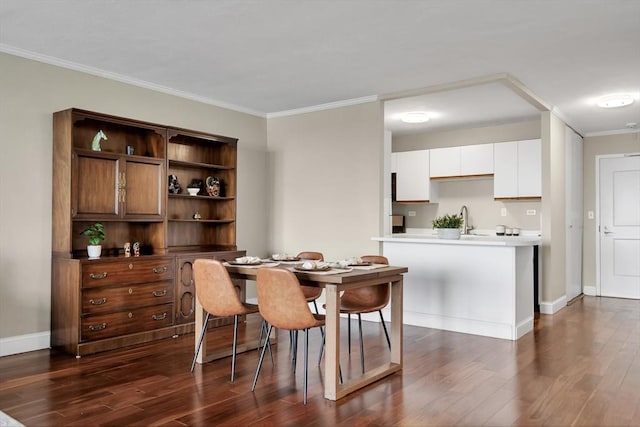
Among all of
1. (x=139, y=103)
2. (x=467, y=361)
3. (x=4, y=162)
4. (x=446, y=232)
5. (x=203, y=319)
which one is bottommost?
(x=467, y=361)

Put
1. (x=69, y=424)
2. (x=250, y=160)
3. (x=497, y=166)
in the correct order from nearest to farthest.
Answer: (x=69, y=424) < (x=250, y=160) < (x=497, y=166)

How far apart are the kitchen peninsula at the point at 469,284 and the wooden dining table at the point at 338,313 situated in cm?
140

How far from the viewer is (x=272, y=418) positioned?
8.82 feet

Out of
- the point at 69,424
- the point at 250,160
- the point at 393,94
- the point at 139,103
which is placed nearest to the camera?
the point at 69,424

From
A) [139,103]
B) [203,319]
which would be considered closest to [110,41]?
[139,103]

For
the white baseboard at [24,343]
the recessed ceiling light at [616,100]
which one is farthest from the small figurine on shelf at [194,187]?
the recessed ceiling light at [616,100]

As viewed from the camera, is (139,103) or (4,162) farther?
(139,103)

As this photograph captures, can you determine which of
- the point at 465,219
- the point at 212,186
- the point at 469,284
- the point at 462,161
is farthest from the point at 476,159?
the point at 212,186

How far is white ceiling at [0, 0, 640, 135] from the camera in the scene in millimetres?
3277

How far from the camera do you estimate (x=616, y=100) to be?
550 centimetres

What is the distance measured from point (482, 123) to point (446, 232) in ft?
8.92

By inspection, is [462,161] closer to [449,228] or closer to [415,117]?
[415,117]

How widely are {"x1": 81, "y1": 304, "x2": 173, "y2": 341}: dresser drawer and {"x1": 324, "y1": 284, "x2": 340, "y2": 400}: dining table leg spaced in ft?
6.82

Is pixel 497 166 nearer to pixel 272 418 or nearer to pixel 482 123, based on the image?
pixel 482 123
